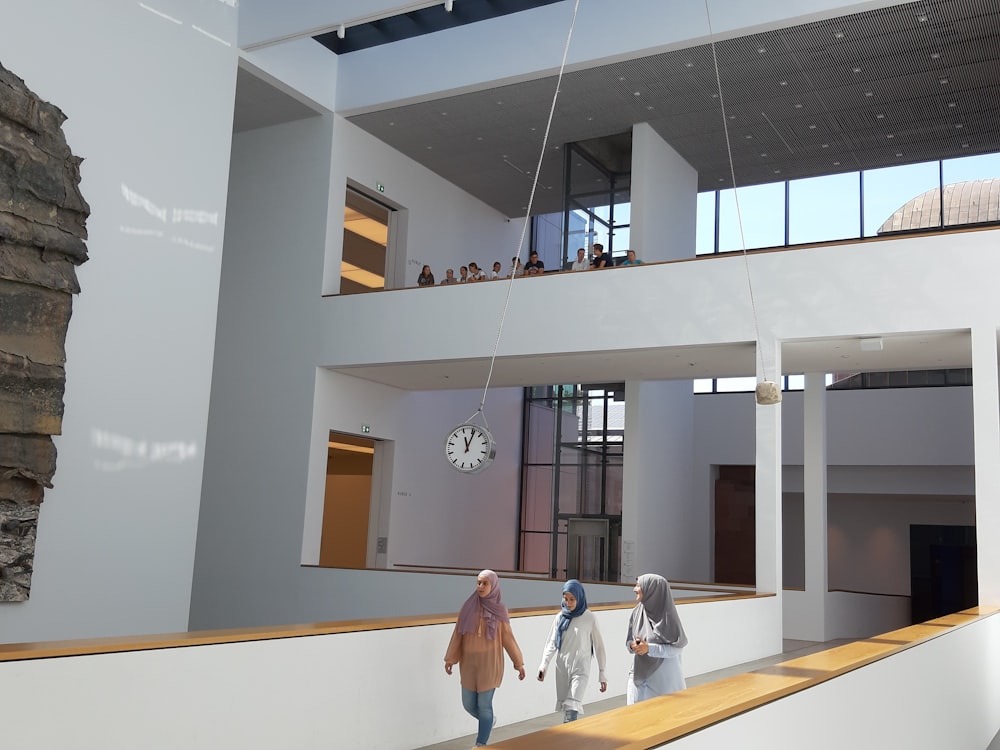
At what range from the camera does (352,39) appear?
16922 millimetres

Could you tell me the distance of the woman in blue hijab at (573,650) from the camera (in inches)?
257

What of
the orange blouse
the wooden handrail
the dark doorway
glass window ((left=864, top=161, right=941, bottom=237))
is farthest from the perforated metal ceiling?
the wooden handrail

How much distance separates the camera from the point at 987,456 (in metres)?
12.1

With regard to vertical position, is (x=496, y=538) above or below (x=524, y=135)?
below

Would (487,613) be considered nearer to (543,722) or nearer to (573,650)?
(573,650)

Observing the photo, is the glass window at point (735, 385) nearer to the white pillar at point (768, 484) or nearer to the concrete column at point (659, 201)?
the concrete column at point (659, 201)

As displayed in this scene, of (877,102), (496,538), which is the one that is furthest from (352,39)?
(496,538)

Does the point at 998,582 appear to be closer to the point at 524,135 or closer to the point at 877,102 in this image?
the point at 877,102

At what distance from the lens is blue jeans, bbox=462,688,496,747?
6.57m

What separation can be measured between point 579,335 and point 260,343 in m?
5.79

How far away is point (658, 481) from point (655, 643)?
11.7 meters

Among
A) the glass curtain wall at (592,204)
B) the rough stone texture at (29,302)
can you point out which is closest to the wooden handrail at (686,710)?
the rough stone texture at (29,302)

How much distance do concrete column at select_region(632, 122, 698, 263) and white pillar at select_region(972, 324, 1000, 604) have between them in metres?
5.87

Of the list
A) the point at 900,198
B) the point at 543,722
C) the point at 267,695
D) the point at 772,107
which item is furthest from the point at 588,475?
the point at 267,695
